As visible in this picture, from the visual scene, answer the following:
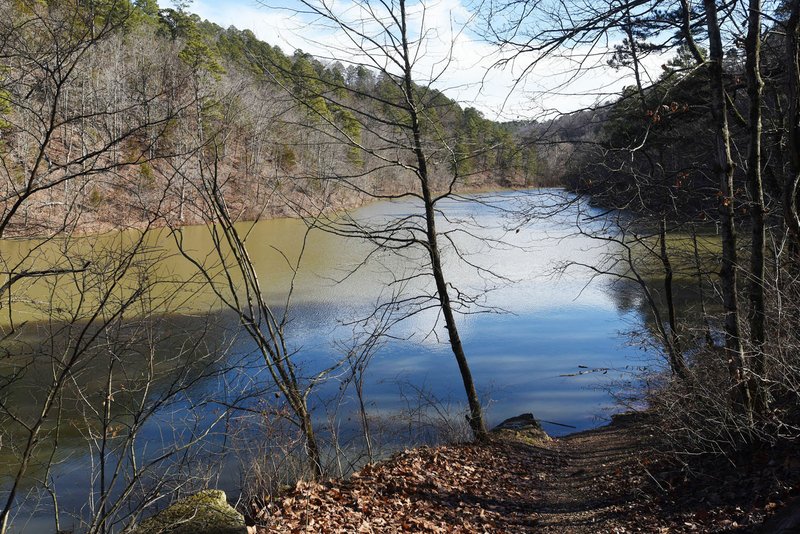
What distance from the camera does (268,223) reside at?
122 feet

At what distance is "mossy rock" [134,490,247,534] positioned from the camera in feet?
13.4

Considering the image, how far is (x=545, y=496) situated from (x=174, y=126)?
5192 mm

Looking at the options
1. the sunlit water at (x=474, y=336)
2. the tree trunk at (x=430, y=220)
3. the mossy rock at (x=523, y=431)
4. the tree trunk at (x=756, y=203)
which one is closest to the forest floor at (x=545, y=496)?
the tree trunk at (x=430, y=220)

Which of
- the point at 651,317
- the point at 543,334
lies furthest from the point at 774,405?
the point at 651,317

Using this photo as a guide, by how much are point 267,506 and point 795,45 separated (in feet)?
18.3

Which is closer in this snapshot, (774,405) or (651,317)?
(774,405)

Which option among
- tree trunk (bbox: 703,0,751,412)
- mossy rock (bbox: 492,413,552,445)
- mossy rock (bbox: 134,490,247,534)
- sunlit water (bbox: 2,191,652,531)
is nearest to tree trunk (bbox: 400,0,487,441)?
sunlit water (bbox: 2,191,652,531)

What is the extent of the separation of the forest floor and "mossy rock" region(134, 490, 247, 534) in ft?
0.93

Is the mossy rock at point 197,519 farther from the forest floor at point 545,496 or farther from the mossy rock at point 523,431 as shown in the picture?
the mossy rock at point 523,431

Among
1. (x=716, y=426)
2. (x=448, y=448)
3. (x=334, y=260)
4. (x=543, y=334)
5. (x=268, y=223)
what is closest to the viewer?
(x=716, y=426)

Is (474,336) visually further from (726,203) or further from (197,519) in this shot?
(197,519)

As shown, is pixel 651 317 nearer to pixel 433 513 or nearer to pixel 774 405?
pixel 774 405

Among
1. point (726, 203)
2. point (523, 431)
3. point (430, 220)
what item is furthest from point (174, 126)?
point (523, 431)

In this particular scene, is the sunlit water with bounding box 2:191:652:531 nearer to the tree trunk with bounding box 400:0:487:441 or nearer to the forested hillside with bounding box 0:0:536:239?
the tree trunk with bounding box 400:0:487:441
